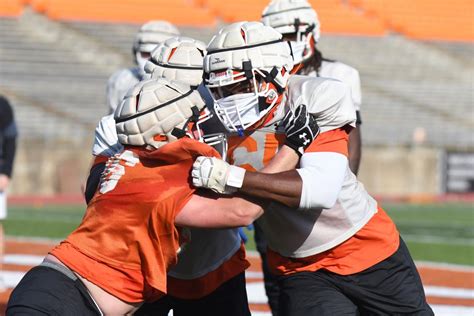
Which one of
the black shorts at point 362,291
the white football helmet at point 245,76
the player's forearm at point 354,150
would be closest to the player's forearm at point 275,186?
the white football helmet at point 245,76

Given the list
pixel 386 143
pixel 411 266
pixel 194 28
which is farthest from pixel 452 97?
pixel 411 266

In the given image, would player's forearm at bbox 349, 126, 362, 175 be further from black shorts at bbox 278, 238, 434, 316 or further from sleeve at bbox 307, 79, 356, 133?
sleeve at bbox 307, 79, 356, 133

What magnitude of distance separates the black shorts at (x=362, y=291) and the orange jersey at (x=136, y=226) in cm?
54

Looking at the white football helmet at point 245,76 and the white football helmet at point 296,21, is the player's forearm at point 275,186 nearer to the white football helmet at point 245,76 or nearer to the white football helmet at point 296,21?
the white football helmet at point 245,76

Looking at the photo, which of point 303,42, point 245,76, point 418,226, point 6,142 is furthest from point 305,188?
point 418,226

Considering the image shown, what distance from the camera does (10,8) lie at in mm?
21406

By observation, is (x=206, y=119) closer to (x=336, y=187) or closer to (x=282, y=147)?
(x=282, y=147)

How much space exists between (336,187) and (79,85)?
55.7 feet

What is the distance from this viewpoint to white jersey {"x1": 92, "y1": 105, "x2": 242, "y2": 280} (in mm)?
4078

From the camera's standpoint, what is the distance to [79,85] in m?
20.2

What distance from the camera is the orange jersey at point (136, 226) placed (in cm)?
349

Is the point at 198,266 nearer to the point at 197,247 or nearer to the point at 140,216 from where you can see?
the point at 197,247

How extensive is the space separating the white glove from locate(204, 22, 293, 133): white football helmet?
10.3 inches

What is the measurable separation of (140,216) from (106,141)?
2.59ft
